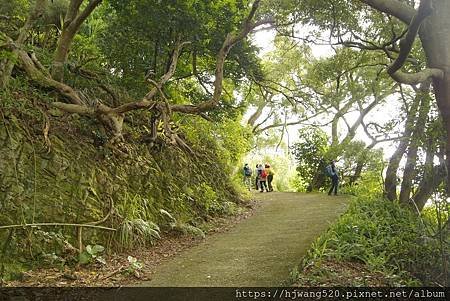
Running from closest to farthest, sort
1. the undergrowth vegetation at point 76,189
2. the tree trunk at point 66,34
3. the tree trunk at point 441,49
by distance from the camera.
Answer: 1. the tree trunk at point 441,49
2. the undergrowth vegetation at point 76,189
3. the tree trunk at point 66,34

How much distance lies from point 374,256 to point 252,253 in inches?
82.7

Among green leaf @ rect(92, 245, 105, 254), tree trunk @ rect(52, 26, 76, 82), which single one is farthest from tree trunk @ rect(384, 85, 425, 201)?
tree trunk @ rect(52, 26, 76, 82)

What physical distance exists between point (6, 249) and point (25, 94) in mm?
3494

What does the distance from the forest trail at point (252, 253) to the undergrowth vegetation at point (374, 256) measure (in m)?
0.34

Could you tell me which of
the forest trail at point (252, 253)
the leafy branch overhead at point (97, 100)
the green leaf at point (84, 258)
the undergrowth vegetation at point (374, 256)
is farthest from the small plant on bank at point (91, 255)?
the undergrowth vegetation at point (374, 256)

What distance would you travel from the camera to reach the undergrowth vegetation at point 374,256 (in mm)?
5875

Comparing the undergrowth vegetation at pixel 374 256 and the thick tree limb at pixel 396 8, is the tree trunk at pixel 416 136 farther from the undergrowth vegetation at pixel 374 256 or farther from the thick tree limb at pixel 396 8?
the thick tree limb at pixel 396 8

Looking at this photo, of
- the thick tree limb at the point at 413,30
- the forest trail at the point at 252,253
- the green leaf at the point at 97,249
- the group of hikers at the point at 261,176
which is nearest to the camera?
the thick tree limb at the point at 413,30

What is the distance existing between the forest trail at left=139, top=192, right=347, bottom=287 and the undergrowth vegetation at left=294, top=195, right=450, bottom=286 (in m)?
0.34

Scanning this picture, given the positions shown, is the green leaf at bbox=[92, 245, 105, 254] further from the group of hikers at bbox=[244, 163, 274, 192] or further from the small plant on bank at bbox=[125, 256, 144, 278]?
the group of hikers at bbox=[244, 163, 274, 192]

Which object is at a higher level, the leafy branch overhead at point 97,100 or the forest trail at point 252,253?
the leafy branch overhead at point 97,100

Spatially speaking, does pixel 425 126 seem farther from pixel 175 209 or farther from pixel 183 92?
pixel 183 92

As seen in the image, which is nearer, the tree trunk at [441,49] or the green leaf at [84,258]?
the tree trunk at [441,49]

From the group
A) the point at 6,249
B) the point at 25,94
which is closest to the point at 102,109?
the point at 25,94
